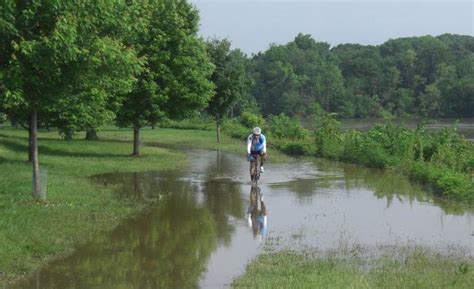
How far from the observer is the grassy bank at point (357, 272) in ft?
25.5

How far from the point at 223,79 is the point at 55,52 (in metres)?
24.9

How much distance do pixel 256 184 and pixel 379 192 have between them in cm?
347

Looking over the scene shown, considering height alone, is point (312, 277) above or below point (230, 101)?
below

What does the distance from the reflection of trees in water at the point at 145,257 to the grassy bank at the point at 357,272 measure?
962mm

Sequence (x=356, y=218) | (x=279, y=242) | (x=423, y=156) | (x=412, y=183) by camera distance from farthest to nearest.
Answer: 1. (x=423, y=156)
2. (x=412, y=183)
3. (x=356, y=218)
4. (x=279, y=242)

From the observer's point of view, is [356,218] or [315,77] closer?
[356,218]

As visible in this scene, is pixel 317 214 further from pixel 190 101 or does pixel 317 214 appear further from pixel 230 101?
pixel 230 101

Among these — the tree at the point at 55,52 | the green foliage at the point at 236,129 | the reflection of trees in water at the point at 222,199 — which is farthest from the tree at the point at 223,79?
the tree at the point at 55,52

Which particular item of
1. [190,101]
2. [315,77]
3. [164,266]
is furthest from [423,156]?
[315,77]

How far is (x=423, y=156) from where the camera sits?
22422 millimetres

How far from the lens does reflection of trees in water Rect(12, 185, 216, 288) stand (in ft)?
27.2

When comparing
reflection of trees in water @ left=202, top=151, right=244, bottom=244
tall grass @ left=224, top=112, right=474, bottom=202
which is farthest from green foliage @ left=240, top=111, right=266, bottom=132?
reflection of trees in water @ left=202, top=151, right=244, bottom=244

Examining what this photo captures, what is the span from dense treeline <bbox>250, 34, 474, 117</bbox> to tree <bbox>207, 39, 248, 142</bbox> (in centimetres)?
6951

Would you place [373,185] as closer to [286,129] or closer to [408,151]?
[408,151]
